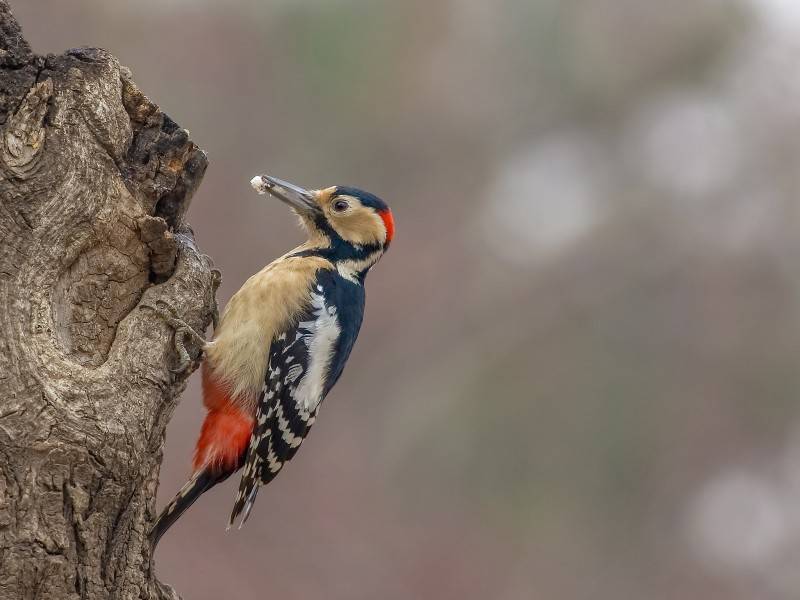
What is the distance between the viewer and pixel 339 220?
4.77 metres

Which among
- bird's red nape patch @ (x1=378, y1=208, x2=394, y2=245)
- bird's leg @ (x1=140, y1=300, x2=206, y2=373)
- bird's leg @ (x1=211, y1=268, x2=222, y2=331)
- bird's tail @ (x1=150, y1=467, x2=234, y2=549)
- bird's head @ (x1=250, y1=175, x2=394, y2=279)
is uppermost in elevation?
bird's red nape patch @ (x1=378, y1=208, x2=394, y2=245)

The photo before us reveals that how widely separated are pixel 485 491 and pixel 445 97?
4.07 metres

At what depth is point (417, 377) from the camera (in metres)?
10.2

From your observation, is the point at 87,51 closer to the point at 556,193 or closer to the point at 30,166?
the point at 30,166

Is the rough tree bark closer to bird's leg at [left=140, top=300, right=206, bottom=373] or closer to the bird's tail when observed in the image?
bird's leg at [left=140, top=300, right=206, bottom=373]

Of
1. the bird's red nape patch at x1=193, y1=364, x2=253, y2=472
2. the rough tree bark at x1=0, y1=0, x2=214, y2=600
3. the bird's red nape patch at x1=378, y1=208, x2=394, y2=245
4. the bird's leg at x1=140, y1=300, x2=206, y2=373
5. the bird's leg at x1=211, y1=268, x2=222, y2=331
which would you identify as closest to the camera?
the rough tree bark at x1=0, y1=0, x2=214, y2=600

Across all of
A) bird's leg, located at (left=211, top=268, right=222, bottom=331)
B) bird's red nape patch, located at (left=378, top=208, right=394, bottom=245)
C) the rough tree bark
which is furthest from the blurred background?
the rough tree bark

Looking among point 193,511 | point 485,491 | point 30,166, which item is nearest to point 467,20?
point 485,491

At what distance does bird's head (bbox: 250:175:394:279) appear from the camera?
15.5ft

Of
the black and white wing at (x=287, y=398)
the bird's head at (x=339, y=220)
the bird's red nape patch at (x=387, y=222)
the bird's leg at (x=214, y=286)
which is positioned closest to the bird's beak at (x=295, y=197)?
the bird's head at (x=339, y=220)

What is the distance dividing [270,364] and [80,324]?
3.56ft

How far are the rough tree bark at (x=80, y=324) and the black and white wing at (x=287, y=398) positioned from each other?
752mm

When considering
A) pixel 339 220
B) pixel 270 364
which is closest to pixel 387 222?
pixel 339 220

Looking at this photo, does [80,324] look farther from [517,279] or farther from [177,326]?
[517,279]
